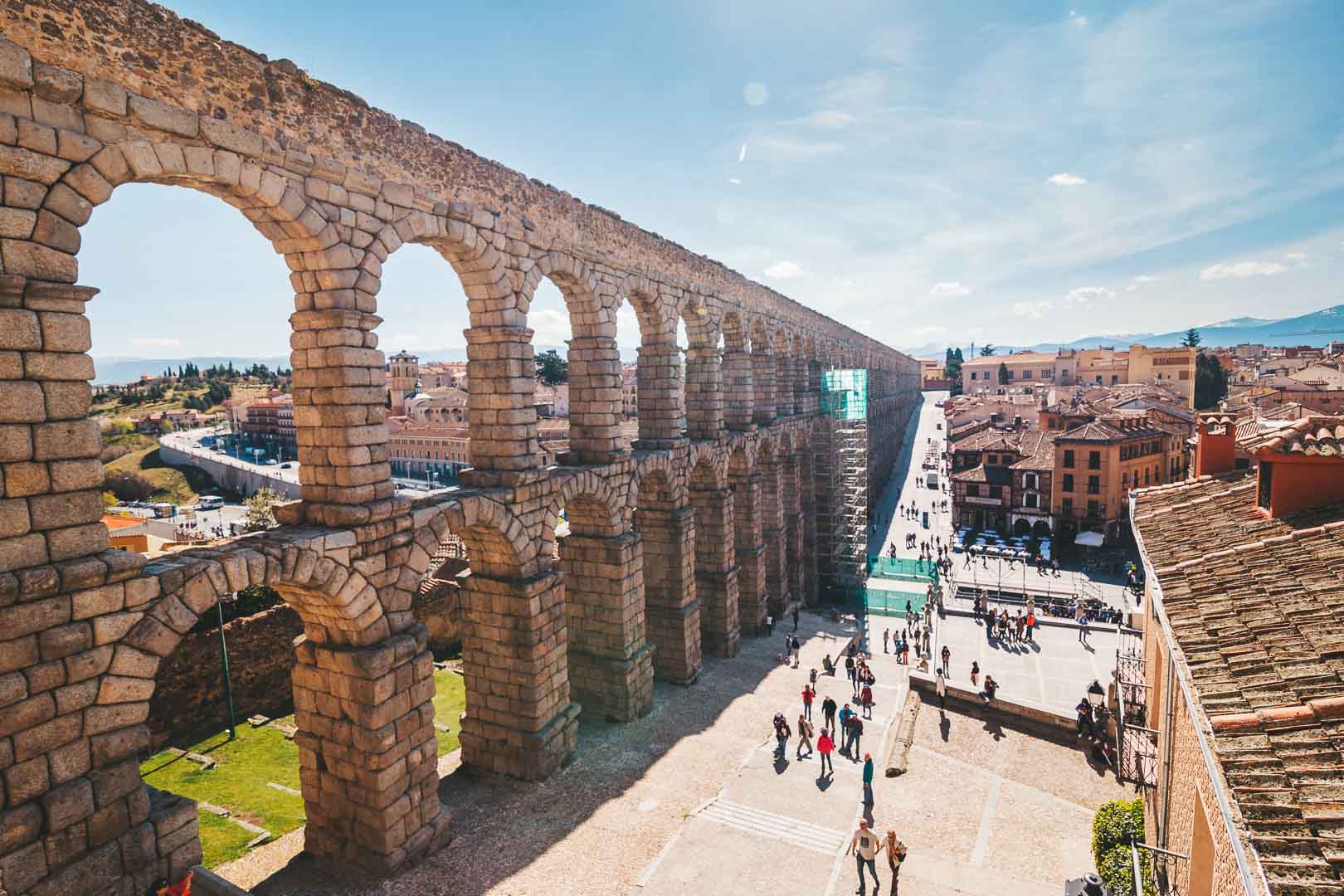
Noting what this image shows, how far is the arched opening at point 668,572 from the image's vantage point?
2178 centimetres

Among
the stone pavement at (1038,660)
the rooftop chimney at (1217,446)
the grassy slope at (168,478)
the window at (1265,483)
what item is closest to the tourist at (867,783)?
the window at (1265,483)

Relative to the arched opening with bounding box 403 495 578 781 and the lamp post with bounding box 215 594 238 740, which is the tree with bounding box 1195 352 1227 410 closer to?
the arched opening with bounding box 403 495 578 781

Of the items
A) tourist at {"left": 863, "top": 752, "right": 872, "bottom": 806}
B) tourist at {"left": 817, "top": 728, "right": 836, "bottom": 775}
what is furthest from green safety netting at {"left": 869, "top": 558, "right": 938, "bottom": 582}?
tourist at {"left": 863, "top": 752, "right": 872, "bottom": 806}

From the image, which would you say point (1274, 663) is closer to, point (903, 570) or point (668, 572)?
point (668, 572)

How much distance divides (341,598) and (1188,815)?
39.4 feet

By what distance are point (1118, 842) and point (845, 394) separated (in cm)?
2768

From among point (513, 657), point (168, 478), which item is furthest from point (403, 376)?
point (513, 657)

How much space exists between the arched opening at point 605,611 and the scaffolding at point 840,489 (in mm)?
20356

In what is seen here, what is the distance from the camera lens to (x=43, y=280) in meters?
7.77

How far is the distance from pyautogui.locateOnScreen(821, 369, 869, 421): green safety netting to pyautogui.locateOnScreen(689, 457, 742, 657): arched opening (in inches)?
612

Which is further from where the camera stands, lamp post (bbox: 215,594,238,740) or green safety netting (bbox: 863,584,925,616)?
green safety netting (bbox: 863,584,925,616)

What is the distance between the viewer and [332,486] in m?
11.5

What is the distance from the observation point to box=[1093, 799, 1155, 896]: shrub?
40.6 feet

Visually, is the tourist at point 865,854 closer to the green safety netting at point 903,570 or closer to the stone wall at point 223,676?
the stone wall at point 223,676
